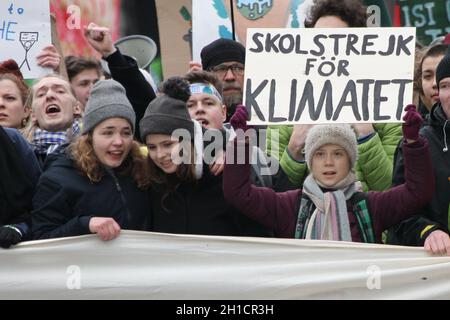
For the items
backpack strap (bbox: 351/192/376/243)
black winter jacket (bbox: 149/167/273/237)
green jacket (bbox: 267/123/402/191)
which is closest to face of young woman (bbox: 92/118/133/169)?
black winter jacket (bbox: 149/167/273/237)

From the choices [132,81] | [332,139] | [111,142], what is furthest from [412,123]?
[132,81]

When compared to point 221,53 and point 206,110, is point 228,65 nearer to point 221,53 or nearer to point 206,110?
point 221,53

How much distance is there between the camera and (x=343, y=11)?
6422 mm

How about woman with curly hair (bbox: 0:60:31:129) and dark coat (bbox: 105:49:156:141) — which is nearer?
dark coat (bbox: 105:49:156:141)

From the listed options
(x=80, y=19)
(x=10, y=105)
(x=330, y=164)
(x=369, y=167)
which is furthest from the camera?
(x=80, y=19)

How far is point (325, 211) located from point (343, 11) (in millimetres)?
1503

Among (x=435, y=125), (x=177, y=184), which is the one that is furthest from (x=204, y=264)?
(x=435, y=125)

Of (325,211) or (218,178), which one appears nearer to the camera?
(325,211)

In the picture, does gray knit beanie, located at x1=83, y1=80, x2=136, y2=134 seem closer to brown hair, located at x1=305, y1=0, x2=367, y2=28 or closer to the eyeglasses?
the eyeglasses

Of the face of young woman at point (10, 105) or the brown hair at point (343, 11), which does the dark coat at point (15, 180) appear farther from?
the brown hair at point (343, 11)

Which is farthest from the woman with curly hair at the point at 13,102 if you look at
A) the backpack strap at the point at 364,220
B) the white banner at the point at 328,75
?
the backpack strap at the point at 364,220

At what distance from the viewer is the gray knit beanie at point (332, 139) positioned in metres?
5.41

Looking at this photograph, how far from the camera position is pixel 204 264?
530cm

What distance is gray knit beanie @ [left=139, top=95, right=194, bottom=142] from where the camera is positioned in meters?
5.53
